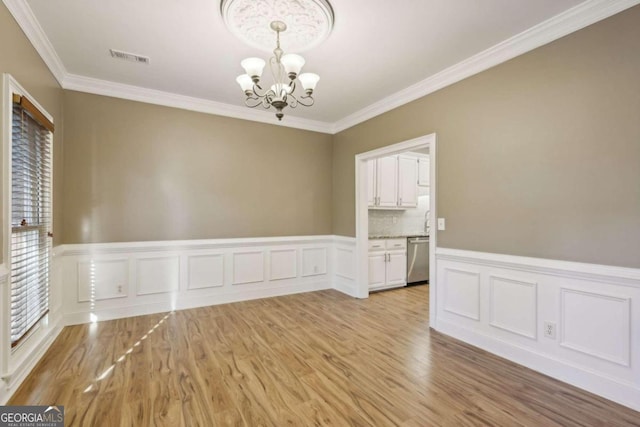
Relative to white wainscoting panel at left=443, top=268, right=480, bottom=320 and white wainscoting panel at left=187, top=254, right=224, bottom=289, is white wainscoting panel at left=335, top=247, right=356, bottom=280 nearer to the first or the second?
white wainscoting panel at left=443, top=268, right=480, bottom=320

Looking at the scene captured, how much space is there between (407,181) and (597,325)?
3717mm

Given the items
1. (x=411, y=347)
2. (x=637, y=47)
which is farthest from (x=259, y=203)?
(x=637, y=47)

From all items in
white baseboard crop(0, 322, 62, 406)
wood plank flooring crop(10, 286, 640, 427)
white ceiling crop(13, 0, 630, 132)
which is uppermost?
white ceiling crop(13, 0, 630, 132)

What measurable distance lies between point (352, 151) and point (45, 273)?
3.98m

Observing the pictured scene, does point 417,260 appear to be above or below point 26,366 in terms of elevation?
above

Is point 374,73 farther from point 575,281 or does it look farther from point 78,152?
point 78,152

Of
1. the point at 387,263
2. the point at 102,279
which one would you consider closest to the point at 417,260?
the point at 387,263

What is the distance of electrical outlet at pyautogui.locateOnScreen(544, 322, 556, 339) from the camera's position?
2389 mm

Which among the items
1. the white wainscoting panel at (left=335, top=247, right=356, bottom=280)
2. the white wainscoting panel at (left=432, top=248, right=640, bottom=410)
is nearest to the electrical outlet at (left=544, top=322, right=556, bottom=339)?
the white wainscoting panel at (left=432, top=248, right=640, bottom=410)

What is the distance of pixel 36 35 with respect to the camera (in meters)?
2.50

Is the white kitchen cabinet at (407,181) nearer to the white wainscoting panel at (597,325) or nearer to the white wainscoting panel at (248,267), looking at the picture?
the white wainscoting panel at (248,267)

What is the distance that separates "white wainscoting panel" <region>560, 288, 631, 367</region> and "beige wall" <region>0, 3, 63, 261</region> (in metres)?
4.11

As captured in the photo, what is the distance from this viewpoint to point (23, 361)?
7.52ft

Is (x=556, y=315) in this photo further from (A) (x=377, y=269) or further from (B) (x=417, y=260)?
(B) (x=417, y=260)
